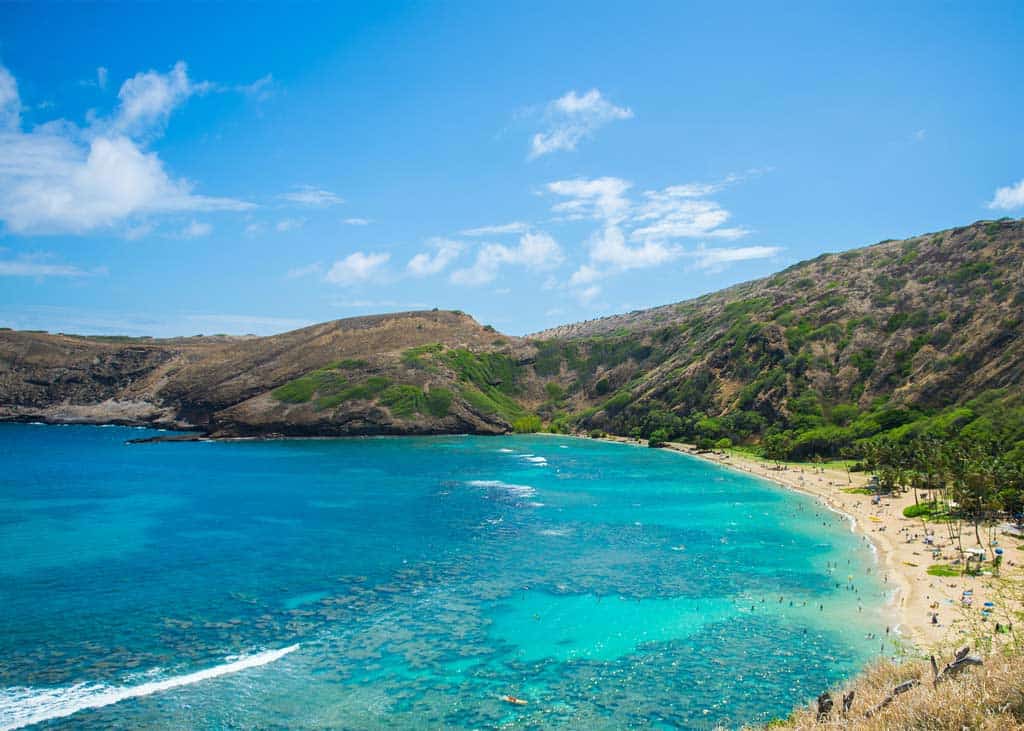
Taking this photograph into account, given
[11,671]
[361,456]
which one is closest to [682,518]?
[11,671]

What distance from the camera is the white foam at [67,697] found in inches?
1134

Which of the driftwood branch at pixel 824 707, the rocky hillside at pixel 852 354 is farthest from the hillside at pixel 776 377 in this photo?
the driftwood branch at pixel 824 707

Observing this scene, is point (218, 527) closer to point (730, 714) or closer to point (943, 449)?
point (730, 714)

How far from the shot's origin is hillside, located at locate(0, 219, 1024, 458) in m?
112

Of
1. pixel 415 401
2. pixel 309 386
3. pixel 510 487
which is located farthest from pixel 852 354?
pixel 309 386

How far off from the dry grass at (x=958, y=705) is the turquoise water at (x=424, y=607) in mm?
10662

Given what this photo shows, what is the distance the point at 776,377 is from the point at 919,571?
94.0 m

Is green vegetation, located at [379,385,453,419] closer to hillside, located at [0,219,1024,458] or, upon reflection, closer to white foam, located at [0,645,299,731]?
hillside, located at [0,219,1024,458]

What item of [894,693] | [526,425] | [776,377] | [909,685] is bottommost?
[894,693]

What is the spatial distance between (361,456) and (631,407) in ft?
234

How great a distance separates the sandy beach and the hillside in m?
23.7

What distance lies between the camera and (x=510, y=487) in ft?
302

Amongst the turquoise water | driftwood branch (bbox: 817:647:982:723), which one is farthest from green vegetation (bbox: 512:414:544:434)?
driftwood branch (bbox: 817:647:982:723)

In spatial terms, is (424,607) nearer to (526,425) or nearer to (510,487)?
(510,487)
